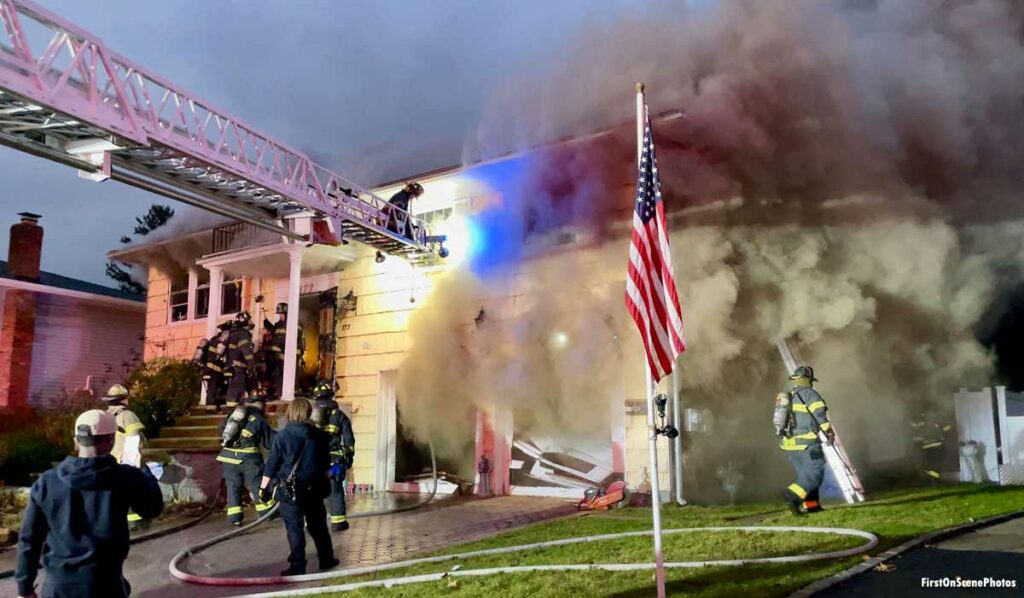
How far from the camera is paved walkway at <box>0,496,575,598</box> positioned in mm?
6680

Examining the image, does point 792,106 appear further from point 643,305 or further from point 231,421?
point 231,421

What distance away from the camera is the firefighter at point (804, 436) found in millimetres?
7516

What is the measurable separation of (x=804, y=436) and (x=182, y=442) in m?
11.1

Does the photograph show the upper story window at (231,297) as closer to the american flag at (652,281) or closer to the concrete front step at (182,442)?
the concrete front step at (182,442)

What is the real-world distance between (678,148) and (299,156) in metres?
5.84

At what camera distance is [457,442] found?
515 inches

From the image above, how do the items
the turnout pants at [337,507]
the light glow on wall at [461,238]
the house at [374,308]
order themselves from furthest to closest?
the light glow on wall at [461,238] → the house at [374,308] → the turnout pants at [337,507]

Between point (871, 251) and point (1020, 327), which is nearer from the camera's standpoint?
point (871, 251)

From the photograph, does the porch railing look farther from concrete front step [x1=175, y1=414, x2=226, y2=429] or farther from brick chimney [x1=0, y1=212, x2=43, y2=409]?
brick chimney [x1=0, y1=212, x2=43, y2=409]

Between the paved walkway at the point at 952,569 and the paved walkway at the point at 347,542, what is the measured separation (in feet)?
13.6

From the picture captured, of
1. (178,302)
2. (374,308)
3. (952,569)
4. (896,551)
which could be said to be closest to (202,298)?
(178,302)

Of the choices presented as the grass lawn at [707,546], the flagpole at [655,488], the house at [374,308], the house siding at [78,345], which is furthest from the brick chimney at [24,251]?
the flagpole at [655,488]

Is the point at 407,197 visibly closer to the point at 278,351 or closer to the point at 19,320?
the point at 278,351

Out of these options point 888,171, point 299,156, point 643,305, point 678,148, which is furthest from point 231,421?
point 888,171
